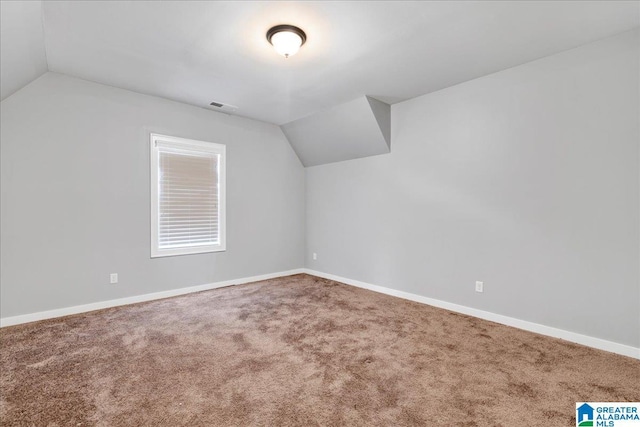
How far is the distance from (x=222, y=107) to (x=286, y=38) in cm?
219

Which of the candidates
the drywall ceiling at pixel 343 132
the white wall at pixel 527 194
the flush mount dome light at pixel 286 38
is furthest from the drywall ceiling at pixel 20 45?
the white wall at pixel 527 194

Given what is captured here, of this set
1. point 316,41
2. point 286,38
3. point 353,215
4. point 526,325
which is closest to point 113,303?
point 353,215

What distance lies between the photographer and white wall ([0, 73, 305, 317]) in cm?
304

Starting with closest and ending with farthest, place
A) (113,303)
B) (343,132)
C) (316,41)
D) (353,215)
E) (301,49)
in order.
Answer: (316,41), (301,49), (113,303), (343,132), (353,215)

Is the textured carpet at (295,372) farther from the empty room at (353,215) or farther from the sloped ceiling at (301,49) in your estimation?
the sloped ceiling at (301,49)

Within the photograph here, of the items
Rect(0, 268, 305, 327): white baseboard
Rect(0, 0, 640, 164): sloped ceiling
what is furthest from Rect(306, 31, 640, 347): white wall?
Rect(0, 268, 305, 327): white baseboard

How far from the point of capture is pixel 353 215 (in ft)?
15.6

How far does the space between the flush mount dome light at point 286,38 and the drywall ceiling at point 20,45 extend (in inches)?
65.5

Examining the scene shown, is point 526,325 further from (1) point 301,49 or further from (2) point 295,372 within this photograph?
(1) point 301,49

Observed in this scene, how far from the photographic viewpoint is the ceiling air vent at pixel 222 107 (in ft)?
13.6

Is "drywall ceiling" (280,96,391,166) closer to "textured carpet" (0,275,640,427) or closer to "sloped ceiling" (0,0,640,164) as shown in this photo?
"sloped ceiling" (0,0,640,164)

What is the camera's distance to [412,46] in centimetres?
269

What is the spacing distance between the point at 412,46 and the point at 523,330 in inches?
117

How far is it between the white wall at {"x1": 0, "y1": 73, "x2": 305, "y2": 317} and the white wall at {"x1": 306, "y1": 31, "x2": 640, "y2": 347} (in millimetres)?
2702
